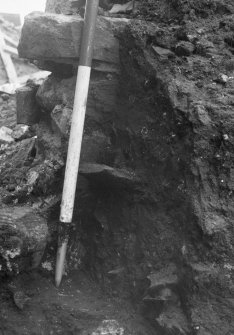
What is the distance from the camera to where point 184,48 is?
3.25 m

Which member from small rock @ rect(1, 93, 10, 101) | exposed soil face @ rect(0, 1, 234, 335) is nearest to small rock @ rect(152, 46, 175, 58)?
exposed soil face @ rect(0, 1, 234, 335)

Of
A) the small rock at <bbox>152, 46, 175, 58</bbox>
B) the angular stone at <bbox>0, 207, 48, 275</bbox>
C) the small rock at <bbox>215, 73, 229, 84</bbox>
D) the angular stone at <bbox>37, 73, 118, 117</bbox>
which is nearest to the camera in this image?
the angular stone at <bbox>0, 207, 48, 275</bbox>

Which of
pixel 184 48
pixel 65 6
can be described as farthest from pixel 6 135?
pixel 184 48

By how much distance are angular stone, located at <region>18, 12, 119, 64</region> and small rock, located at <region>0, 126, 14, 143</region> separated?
1.66 metres

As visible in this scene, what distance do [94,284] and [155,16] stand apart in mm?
2246

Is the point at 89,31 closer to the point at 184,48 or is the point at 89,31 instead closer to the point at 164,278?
the point at 184,48

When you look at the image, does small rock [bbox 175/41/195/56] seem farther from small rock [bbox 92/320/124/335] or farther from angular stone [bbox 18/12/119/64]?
small rock [bbox 92/320/124/335]

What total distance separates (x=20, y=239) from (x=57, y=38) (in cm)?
163

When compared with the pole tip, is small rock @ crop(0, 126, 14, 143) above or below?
below

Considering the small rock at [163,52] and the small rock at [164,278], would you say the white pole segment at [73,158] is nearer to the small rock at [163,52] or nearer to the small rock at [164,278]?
the small rock at [163,52]

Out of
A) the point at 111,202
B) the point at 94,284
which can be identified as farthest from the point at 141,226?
the point at 94,284

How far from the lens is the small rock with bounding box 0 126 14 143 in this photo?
5000 mm

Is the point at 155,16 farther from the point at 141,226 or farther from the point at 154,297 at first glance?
the point at 154,297

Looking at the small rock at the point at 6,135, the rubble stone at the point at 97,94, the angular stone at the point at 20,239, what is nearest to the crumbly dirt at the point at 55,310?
the angular stone at the point at 20,239
